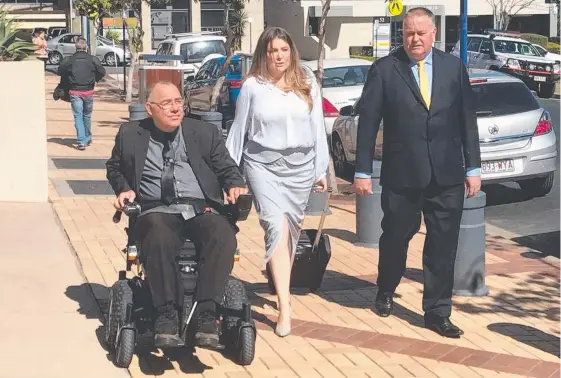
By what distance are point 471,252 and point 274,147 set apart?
1.90 metres

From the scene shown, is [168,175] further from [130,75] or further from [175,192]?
[130,75]

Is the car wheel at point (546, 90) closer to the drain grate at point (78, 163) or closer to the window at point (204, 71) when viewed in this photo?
the window at point (204, 71)

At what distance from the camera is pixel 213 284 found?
5.59 meters

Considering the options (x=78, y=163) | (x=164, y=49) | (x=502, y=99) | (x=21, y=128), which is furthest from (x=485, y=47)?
(x=21, y=128)

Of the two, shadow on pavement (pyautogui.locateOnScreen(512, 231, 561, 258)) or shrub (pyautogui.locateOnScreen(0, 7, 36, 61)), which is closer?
shadow on pavement (pyautogui.locateOnScreen(512, 231, 561, 258))

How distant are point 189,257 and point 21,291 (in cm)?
221

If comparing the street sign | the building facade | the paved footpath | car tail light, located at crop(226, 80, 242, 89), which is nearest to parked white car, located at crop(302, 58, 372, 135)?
the street sign

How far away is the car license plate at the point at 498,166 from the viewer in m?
11.7

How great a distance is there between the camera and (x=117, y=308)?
5816 mm

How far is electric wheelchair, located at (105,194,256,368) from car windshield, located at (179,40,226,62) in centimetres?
2364

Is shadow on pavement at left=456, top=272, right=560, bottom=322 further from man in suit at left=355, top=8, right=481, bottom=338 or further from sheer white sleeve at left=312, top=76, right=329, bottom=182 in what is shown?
sheer white sleeve at left=312, top=76, right=329, bottom=182

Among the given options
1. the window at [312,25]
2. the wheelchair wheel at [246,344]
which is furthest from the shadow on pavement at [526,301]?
the window at [312,25]

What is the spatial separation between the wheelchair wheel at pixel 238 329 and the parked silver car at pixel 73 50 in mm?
40035

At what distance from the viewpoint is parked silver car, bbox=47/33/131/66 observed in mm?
45875
